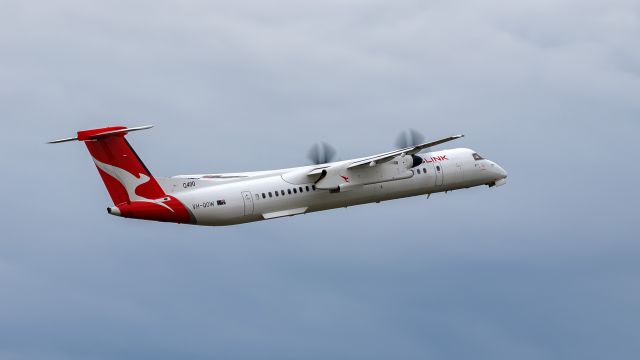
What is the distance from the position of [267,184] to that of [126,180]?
617cm

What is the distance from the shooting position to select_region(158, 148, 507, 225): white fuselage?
194 feet

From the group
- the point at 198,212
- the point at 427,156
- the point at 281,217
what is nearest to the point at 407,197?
the point at 427,156

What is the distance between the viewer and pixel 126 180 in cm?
5806

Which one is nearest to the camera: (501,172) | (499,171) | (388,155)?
(388,155)

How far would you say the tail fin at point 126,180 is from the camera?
57344 mm

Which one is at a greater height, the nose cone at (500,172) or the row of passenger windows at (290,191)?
the nose cone at (500,172)

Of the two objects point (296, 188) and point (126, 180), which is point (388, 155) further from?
point (126, 180)

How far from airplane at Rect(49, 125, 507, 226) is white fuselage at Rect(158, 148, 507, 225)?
4 centimetres

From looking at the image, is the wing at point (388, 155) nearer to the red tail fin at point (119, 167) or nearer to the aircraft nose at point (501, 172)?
the aircraft nose at point (501, 172)

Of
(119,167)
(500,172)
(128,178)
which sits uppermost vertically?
(119,167)

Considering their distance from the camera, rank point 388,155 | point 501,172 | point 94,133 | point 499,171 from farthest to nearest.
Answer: point 501,172 < point 499,171 < point 388,155 < point 94,133

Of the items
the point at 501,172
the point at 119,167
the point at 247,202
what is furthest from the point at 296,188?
the point at 501,172

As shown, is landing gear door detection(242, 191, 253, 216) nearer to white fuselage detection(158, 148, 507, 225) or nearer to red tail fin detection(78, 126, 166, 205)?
white fuselage detection(158, 148, 507, 225)

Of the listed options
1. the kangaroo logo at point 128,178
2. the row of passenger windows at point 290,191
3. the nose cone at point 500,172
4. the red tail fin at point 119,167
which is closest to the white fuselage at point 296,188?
the row of passenger windows at point 290,191
